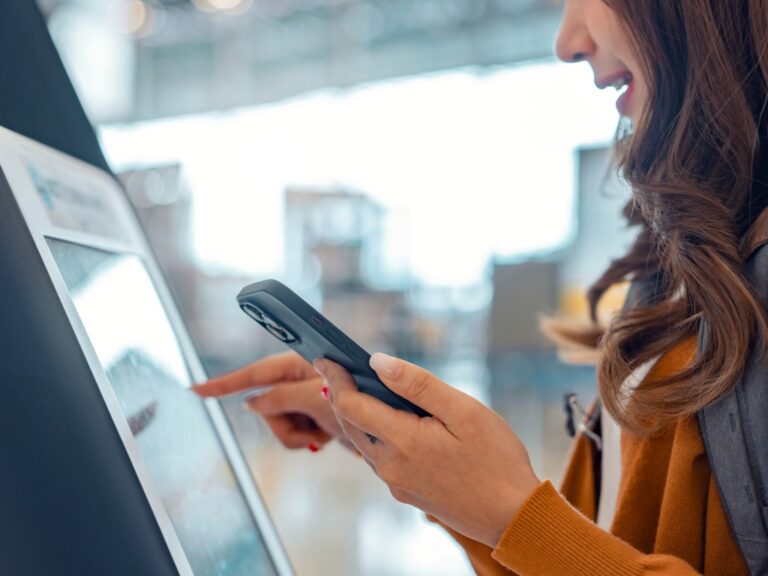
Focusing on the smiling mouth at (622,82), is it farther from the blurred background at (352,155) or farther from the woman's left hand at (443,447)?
the blurred background at (352,155)

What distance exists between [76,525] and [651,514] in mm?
511

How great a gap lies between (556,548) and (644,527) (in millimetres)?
159

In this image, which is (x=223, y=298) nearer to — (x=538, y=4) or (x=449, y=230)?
(x=449, y=230)

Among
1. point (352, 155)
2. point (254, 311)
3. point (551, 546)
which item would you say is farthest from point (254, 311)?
point (352, 155)

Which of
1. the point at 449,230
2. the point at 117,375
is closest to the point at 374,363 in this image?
the point at 117,375

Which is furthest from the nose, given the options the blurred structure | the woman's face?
the blurred structure

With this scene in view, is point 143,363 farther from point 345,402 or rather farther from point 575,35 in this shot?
point 575,35

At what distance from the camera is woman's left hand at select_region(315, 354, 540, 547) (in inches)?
23.7

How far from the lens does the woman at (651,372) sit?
2.00 ft

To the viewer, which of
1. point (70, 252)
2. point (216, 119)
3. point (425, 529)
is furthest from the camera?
point (216, 119)

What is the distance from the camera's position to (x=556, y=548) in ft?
2.02

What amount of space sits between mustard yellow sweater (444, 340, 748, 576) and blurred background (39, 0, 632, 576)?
15.8 ft

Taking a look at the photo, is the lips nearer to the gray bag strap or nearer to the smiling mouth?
the smiling mouth

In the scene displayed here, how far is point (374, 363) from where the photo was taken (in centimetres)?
59
